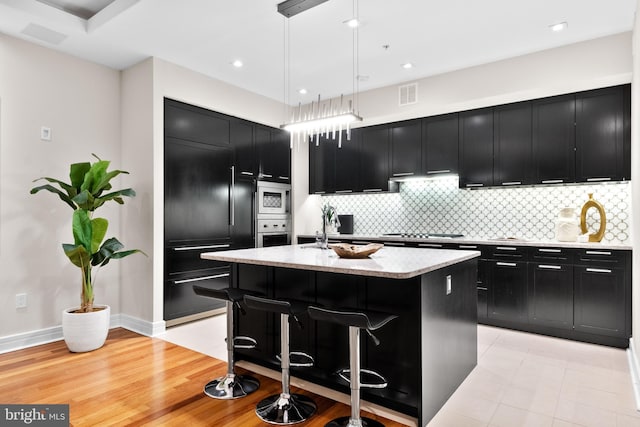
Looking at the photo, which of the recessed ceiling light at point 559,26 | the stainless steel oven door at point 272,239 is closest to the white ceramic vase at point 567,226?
the recessed ceiling light at point 559,26

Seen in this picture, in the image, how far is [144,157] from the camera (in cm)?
412

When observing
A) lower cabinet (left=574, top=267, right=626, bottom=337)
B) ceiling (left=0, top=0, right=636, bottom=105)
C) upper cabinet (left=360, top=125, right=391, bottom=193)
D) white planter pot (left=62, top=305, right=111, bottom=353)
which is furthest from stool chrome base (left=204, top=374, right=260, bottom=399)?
upper cabinet (left=360, top=125, right=391, bottom=193)

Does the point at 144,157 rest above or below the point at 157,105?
below

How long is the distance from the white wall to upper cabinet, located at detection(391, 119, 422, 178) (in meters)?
3.63

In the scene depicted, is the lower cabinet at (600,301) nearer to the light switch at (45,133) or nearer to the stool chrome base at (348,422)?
the stool chrome base at (348,422)

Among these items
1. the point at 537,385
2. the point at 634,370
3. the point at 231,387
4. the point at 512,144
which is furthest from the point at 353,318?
the point at 512,144

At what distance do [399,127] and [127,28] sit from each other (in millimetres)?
3432

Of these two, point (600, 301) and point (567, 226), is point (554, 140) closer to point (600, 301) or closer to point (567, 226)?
point (567, 226)

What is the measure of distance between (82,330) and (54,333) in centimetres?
66

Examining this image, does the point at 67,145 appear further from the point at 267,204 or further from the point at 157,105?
the point at 267,204

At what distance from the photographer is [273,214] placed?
5.55 m

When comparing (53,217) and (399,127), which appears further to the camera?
(399,127)

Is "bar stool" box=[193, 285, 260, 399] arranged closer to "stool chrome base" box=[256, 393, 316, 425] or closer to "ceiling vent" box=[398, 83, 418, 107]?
"stool chrome base" box=[256, 393, 316, 425]

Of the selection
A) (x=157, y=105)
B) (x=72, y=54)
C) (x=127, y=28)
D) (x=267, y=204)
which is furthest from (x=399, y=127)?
(x=72, y=54)
